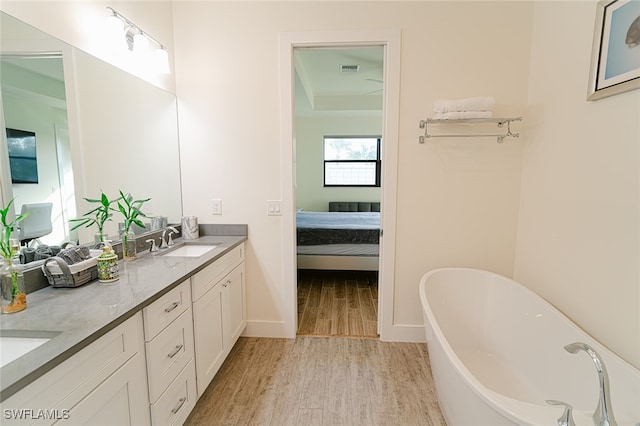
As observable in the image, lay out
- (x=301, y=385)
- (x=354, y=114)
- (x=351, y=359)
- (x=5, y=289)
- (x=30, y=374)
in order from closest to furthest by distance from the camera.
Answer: (x=30, y=374)
(x=5, y=289)
(x=301, y=385)
(x=351, y=359)
(x=354, y=114)

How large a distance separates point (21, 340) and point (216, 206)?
5.10 ft

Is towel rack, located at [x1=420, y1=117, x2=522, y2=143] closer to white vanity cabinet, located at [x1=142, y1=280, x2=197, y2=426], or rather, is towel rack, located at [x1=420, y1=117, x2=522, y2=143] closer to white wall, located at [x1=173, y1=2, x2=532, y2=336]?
white wall, located at [x1=173, y1=2, x2=532, y2=336]

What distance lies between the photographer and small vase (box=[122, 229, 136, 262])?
1724mm

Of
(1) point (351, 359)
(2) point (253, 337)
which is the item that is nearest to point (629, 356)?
(1) point (351, 359)

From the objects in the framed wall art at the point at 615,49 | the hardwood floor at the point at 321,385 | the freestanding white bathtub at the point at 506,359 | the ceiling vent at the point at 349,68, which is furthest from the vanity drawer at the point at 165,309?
the ceiling vent at the point at 349,68

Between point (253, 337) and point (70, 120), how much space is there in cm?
196

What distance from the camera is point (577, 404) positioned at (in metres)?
1.41

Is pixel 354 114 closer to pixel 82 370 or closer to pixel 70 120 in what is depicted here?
pixel 70 120

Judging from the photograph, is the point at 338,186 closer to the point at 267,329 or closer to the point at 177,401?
the point at 267,329

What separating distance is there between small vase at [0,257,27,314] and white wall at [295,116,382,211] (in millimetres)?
5347

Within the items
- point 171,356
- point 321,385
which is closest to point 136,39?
point 171,356

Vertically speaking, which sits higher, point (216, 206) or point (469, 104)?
point (469, 104)

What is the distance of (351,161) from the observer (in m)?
6.29

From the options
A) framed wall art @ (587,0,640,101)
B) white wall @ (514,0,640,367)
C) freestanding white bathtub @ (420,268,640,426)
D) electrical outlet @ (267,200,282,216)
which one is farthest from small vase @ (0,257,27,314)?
framed wall art @ (587,0,640,101)
